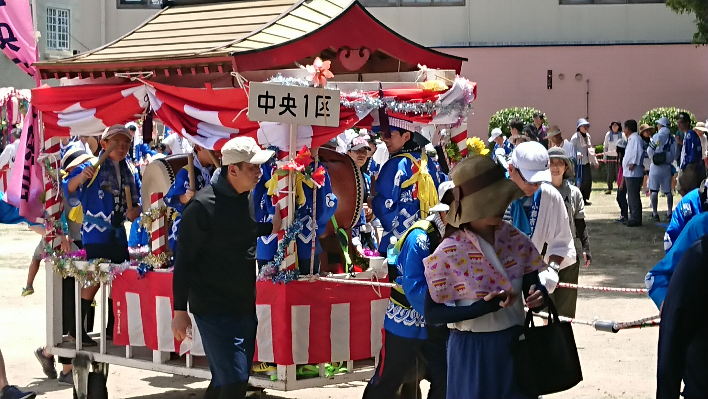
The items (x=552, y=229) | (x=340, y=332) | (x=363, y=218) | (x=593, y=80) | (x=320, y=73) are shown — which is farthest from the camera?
(x=593, y=80)

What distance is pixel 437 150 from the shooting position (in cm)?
802

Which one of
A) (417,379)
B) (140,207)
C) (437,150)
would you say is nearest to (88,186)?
(140,207)

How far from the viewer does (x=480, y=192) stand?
452 cm

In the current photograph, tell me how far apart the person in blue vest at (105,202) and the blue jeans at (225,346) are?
97.4 inches

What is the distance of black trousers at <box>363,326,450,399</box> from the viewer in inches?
232

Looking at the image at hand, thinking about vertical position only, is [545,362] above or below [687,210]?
below

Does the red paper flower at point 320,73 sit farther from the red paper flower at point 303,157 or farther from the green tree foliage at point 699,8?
the green tree foliage at point 699,8

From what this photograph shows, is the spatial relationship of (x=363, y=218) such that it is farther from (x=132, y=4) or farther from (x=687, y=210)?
(x=132, y=4)

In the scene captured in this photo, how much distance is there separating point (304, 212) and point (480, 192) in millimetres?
2721

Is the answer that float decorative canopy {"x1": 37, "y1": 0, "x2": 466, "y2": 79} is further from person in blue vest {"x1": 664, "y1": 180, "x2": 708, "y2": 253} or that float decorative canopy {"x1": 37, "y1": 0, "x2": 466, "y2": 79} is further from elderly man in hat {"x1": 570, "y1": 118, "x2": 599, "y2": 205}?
elderly man in hat {"x1": 570, "y1": 118, "x2": 599, "y2": 205}

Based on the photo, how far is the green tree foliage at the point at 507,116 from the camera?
27.0m

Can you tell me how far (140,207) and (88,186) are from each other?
47 cm

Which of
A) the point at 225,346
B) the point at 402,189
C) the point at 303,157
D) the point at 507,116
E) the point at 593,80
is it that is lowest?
the point at 225,346

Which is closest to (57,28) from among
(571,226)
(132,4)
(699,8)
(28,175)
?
(132,4)
